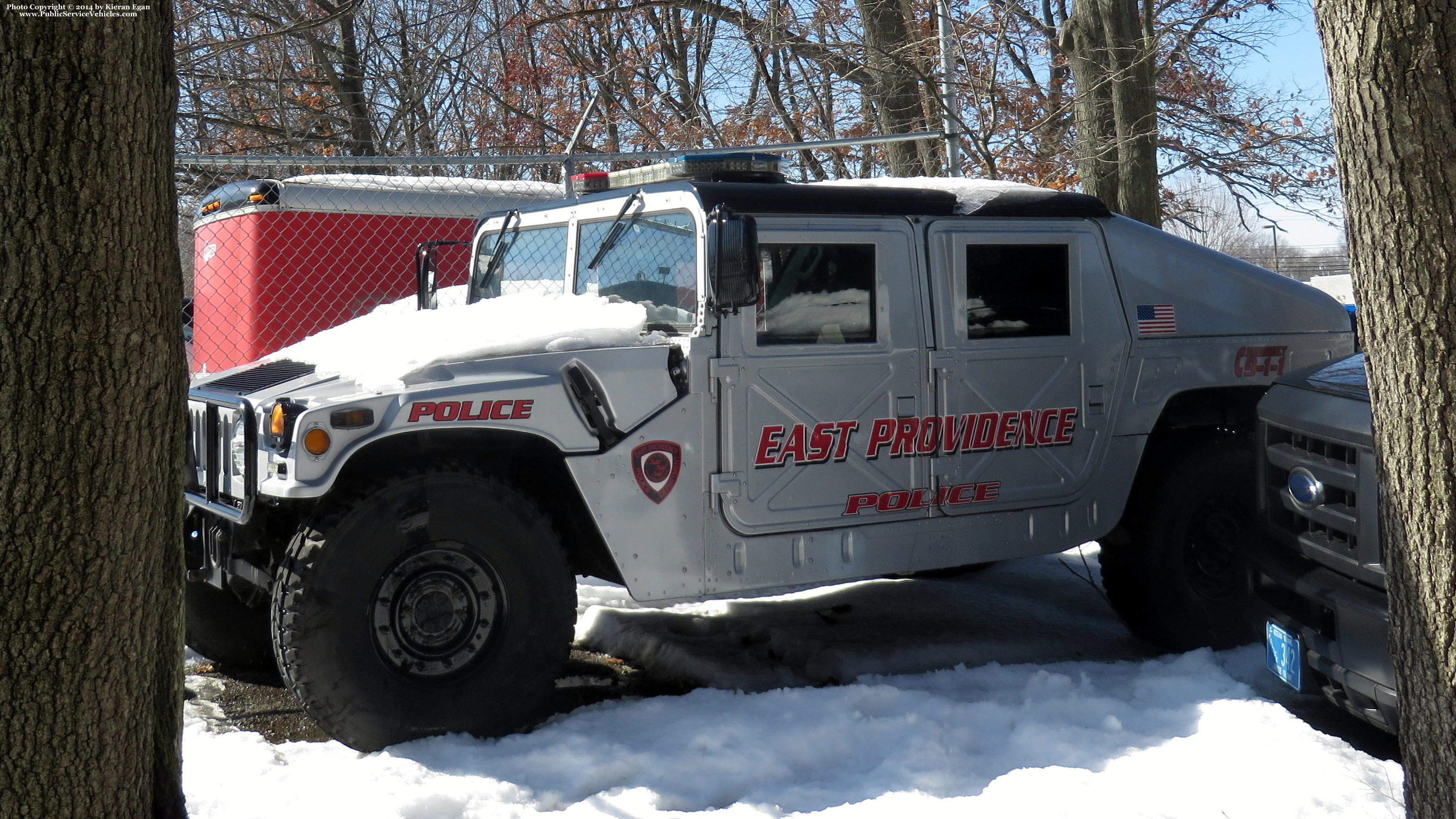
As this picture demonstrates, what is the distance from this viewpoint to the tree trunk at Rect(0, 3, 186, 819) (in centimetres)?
216

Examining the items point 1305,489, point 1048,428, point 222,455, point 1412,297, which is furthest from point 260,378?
point 1412,297

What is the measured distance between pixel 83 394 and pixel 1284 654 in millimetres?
3376

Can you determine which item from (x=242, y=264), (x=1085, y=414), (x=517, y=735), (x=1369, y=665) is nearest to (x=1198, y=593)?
(x=1085, y=414)

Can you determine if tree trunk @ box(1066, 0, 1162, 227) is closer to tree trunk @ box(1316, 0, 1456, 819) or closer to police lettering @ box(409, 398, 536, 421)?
police lettering @ box(409, 398, 536, 421)

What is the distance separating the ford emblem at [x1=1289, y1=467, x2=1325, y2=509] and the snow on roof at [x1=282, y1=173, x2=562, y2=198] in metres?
6.50

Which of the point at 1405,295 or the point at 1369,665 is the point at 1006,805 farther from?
the point at 1405,295

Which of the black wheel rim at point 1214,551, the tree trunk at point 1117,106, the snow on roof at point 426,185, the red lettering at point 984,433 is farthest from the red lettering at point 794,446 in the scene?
the snow on roof at point 426,185

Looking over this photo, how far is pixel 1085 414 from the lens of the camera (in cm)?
519

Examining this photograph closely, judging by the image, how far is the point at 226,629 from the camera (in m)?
5.14

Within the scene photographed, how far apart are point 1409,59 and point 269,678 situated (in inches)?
182

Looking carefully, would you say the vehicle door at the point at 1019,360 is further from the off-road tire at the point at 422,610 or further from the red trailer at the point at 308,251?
the red trailer at the point at 308,251

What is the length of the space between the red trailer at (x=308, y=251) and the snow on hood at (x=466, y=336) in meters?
3.23

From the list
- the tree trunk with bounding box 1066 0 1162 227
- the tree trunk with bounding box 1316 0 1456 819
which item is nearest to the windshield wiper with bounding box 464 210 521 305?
the tree trunk with bounding box 1316 0 1456 819

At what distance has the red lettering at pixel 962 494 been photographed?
16.1 feet
